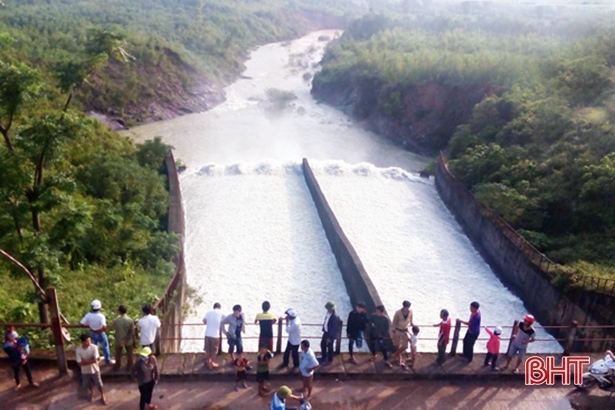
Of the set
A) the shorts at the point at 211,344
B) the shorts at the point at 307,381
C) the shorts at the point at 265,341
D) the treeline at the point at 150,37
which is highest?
the treeline at the point at 150,37

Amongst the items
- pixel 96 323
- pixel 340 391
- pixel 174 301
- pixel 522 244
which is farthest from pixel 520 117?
pixel 96 323

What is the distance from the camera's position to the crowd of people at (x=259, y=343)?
24.1ft

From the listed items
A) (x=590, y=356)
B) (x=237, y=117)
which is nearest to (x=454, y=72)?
(x=237, y=117)

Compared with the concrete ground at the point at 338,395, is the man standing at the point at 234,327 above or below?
above

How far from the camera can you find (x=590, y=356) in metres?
9.56

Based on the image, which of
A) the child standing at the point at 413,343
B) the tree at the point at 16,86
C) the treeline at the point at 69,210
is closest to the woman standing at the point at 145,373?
the treeline at the point at 69,210

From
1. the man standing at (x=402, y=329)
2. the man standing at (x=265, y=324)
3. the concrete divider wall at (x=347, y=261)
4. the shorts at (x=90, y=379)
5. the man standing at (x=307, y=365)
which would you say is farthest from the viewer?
the concrete divider wall at (x=347, y=261)

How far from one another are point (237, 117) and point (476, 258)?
2825 centimetres

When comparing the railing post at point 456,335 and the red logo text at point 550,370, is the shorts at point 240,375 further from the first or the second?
the red logo text at point 550,370

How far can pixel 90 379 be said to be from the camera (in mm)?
7520

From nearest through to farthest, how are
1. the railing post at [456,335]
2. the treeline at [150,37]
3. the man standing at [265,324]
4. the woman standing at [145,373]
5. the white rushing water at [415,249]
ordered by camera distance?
the woman standing at [145,373], the man standing at [265,324], the railing post at [456,335], the white rushing water at [415,249], the treeline at [150,37]

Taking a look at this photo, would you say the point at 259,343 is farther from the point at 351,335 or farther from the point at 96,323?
the point at 96,323

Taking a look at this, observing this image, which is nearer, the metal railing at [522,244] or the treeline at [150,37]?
the metal railing at [522,244]

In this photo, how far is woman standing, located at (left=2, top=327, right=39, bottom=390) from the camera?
24.0ft
